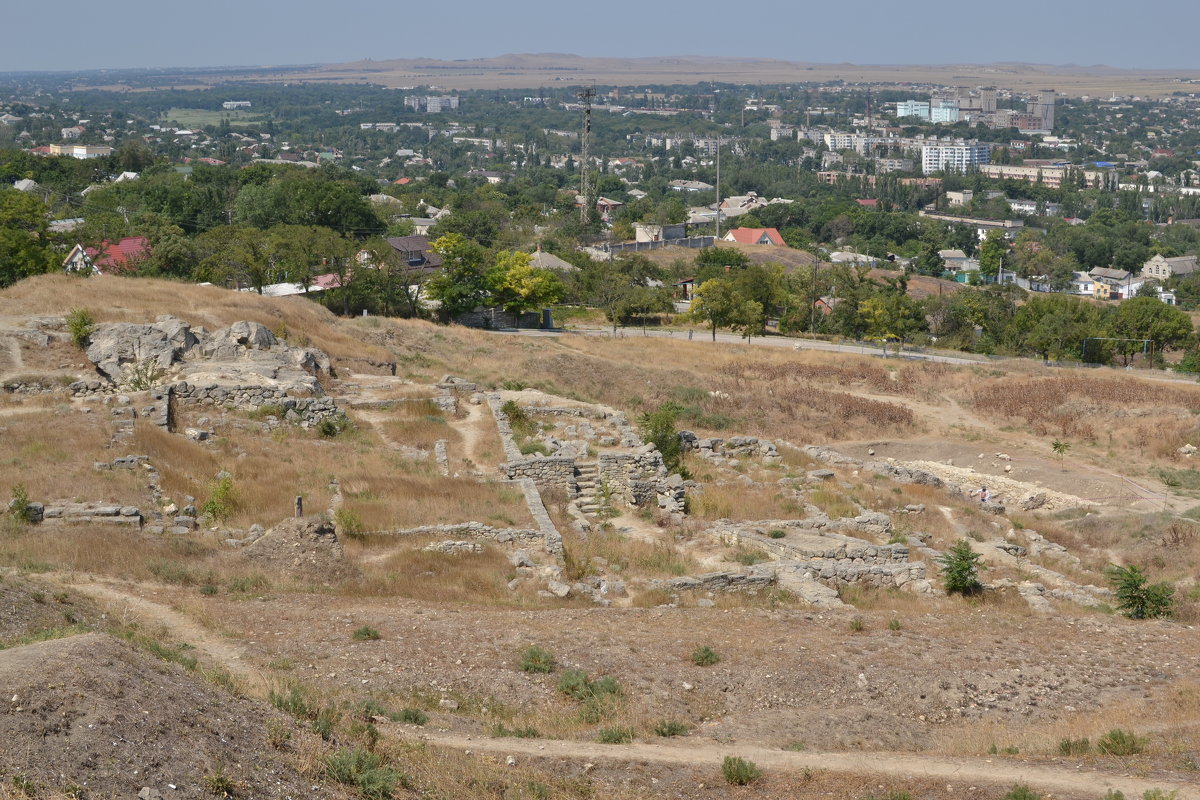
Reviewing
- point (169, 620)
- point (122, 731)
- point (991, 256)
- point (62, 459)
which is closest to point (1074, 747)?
point (122, 731)

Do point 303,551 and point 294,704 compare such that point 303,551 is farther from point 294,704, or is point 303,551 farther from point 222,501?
point 294,704

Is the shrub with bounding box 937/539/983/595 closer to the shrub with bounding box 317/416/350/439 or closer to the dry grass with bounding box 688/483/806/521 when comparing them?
the dry grass with bounding box 688/483/806/521

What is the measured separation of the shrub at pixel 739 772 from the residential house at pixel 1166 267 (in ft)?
459

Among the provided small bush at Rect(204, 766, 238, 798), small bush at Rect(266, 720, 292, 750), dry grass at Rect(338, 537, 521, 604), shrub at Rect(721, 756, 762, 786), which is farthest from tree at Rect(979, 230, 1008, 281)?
small bush at Rect(204, 766, 238, 798)

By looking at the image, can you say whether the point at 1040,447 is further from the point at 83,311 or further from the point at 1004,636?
the point at 83,311

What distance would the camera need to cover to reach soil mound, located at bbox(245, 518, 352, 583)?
18906 millimetres

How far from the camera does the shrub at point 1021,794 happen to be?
450 inches

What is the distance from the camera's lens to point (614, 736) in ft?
43.0

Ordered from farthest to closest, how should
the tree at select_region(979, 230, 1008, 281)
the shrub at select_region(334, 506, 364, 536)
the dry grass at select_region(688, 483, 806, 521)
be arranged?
the tree at select_region(979, 230, 1008, 281), the dry grass at select_region(688, 483, 806, 521), the shrub at select_region(334, 506, 364, 536)

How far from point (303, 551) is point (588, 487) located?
8891mm

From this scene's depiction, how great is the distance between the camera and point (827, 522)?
2528cm

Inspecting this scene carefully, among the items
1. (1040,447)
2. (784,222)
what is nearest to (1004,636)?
(1040,447)

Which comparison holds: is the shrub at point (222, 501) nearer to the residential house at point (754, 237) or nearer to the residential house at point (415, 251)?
the residential house at point (415, 251)

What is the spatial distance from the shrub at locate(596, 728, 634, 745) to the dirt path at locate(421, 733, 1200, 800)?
118 millimetres
